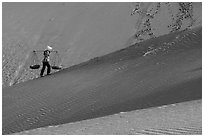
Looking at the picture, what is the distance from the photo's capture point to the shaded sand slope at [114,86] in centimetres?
1238

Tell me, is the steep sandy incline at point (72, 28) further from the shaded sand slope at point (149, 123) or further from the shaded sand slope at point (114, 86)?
the shaded sand slope at point (149, 123)

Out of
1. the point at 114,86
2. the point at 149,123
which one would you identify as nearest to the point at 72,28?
the point at 114,86

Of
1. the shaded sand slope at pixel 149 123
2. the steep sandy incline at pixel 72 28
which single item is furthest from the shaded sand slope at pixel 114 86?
the steep sandy incline at pixel 72 28

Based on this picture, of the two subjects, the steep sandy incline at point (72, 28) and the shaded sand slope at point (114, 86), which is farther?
the steep sandy incline at point (72, 28)

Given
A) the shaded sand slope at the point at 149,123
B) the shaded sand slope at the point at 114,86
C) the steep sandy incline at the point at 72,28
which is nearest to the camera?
the shaded sand slope at the point at 149,123

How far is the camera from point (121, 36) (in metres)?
64.8

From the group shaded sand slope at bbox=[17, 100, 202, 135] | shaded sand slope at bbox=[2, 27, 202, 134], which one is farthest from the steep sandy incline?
shaded sand slope at bbox=[17, 100, 202, 135]

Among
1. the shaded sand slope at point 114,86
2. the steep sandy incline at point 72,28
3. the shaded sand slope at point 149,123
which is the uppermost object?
the steep sandy incline at point 72,28

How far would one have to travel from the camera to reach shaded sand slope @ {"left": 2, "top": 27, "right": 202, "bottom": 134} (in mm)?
12375

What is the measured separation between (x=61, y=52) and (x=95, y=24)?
8087mm

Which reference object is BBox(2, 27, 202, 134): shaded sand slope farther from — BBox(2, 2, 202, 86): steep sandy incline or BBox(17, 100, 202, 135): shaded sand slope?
BBox(2, 2, 202, 86): steep sandy incline

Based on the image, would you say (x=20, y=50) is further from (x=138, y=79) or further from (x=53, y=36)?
(x=138, y=79)

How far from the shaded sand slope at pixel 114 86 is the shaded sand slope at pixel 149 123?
3.26 feet

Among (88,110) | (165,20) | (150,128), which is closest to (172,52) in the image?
(88,110)
